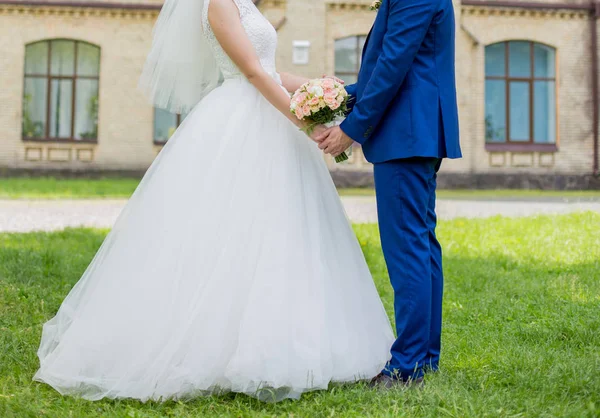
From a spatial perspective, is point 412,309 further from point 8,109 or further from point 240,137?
point 8,109

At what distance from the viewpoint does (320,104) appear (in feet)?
10.6

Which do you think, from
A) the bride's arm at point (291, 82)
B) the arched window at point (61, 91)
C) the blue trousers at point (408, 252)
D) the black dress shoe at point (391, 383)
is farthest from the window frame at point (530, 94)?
the black dress shoe at point (391, 383)

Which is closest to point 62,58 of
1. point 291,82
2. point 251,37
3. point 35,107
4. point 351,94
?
point 35,107

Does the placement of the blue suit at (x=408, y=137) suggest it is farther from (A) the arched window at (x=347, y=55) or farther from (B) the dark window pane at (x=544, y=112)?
(B) the dark window pane at (x=544, y=112)

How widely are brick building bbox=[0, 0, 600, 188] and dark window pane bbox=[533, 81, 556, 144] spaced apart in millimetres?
33

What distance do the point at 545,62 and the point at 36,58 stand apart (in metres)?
16.3

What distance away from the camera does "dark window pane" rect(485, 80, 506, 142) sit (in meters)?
21.7

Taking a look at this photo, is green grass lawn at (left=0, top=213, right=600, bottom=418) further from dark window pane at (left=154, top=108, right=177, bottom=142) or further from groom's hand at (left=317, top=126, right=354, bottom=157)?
dark window pane at (left=154, top=108, right=177, bottom=142)

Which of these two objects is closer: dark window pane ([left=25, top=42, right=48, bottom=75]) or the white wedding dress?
the white wedding dress

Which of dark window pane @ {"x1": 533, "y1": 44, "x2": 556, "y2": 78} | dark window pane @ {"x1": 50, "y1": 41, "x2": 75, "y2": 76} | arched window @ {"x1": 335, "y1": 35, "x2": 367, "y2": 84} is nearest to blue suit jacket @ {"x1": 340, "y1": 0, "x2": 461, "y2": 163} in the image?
arched window @ {"x1": 335, "y1": 35, "x2": 367, "y2": 84}

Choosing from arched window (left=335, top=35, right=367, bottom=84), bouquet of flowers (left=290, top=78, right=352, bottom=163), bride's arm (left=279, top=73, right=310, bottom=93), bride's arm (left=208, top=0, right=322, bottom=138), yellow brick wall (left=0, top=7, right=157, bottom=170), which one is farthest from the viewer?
yellow brick wall (left=0, top=7, right=157, bottom=170)

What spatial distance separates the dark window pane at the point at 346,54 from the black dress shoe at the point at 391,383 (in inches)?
722

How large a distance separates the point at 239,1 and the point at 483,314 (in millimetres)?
2807

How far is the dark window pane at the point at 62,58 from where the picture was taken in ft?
71.1
